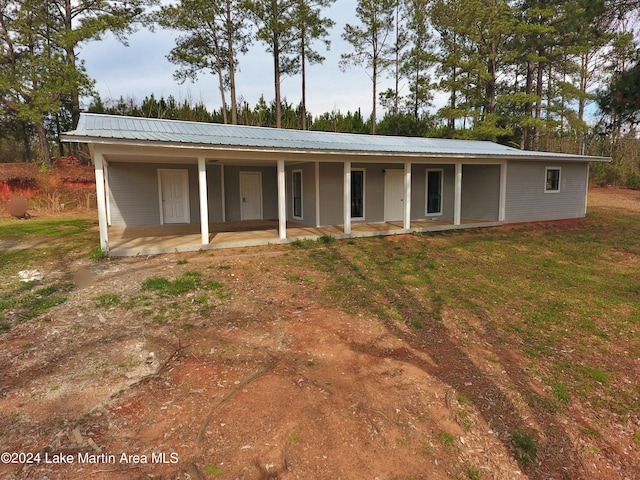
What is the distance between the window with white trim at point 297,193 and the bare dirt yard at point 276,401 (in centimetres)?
793

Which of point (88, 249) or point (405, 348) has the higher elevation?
point (88, 249)

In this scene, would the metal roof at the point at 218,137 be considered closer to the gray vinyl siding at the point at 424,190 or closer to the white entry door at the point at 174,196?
the gray vinyl siding at the point at 424,190

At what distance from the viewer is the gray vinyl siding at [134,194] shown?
1173 cm

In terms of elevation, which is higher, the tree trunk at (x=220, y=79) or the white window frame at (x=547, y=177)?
the tree trunk at (x=220, y=79)

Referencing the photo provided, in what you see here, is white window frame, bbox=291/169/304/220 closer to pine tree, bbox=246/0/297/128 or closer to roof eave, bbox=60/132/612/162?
roof eave, bbox=60/132/612/162

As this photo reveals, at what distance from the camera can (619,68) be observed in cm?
822

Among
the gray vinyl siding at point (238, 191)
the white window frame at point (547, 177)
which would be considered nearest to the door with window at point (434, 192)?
the white window frame at point (547, 177)

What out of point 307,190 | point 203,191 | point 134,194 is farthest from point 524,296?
point 134,194

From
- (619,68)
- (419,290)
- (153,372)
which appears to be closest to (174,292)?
(153,372)

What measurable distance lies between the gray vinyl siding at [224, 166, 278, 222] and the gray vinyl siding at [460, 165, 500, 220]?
7.34m

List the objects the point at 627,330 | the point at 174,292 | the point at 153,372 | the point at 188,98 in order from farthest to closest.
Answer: the point at 188,98
the point at 174,292
the point at 627,330
the point at 153,372

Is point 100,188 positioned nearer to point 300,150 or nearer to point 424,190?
point 300,150

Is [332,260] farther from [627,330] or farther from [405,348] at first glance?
[627,330]

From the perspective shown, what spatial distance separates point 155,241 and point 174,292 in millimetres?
3883
